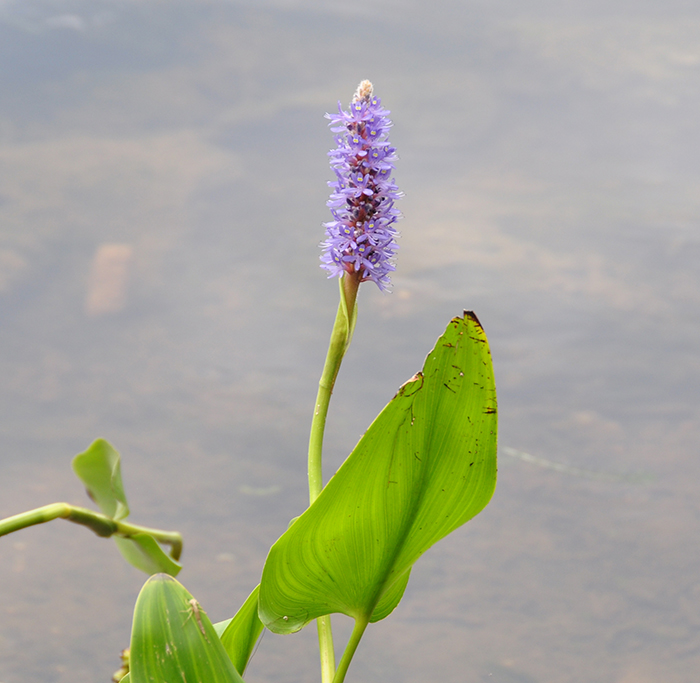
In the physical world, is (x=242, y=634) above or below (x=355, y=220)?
below

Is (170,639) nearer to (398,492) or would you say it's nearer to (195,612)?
(195,612)

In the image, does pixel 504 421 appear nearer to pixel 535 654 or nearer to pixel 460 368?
pixel 535 654

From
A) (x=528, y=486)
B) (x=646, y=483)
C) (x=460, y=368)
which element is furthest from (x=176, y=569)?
(x=646, y=483)

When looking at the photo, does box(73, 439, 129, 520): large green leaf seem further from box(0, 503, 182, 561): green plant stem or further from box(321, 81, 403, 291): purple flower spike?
box(321, 81, 403, 291): purple flower spike

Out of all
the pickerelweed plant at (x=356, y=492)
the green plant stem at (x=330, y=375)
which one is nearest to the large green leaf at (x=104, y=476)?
the pickerelweed plant at (x=356, y=492)

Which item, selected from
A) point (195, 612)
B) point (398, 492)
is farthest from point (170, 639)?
point (398, 492)

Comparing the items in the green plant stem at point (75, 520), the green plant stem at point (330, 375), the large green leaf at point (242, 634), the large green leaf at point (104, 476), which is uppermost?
the green plant stem at point (330, 375)

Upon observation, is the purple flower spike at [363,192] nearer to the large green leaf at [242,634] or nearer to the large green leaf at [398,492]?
the large green leaf at [398,492]
